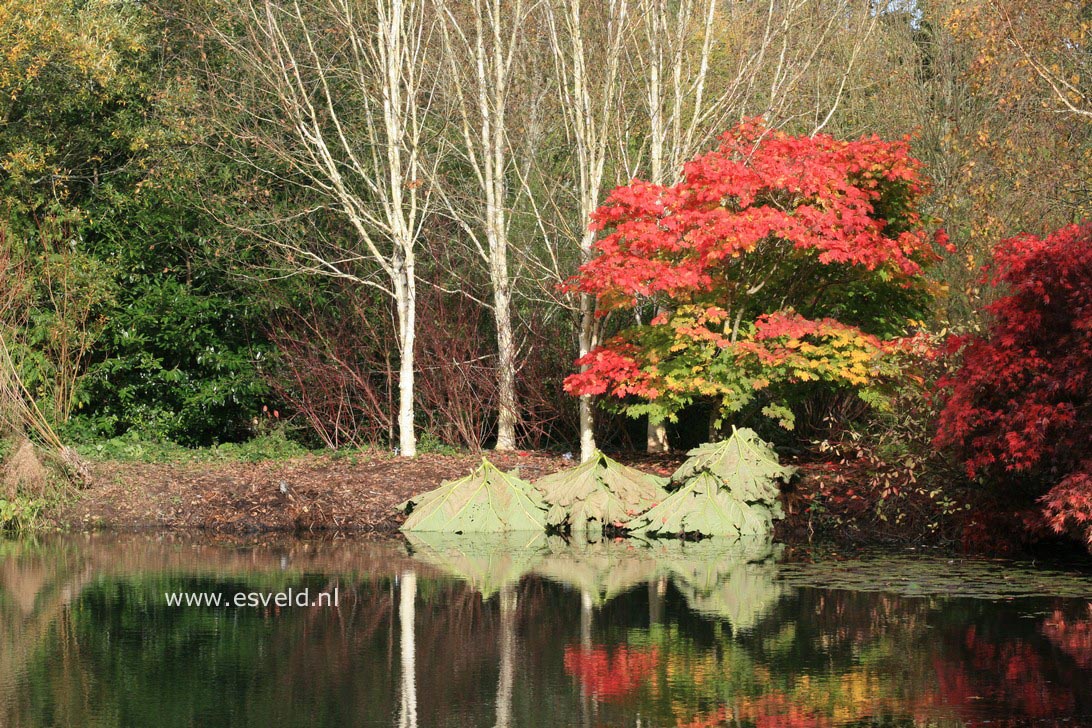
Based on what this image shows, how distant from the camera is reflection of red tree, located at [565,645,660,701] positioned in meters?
7.59

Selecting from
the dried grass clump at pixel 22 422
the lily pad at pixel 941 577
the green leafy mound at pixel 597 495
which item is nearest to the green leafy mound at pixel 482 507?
the green leafy mound at pixel 597 495

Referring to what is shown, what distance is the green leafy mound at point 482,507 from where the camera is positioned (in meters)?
14.8

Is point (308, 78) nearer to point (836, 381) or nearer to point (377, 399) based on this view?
point (377, 399)

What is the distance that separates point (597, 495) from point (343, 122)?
872 cm

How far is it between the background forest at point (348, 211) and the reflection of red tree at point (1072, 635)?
8.76 m

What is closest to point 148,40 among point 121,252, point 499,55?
point 121,252

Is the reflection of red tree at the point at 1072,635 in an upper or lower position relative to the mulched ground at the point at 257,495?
lower

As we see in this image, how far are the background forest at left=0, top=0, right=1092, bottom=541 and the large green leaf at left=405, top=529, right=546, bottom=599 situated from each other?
3.61 m

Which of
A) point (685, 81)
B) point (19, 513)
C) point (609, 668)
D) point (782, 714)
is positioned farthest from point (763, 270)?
point (782, 714)

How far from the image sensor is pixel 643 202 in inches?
613

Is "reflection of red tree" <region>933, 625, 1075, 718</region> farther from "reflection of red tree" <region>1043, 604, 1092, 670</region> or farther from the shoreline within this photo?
the shoreline

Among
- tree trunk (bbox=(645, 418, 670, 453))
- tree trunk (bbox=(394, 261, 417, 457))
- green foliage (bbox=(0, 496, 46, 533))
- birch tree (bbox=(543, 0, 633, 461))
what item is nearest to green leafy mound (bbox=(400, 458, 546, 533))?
birch tree (bbox=(543, 0, 633, 461))

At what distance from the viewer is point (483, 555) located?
13.3 meters

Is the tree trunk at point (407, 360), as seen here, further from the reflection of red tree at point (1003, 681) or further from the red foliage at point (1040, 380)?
the reflection of red tree at point (1003, 681)
